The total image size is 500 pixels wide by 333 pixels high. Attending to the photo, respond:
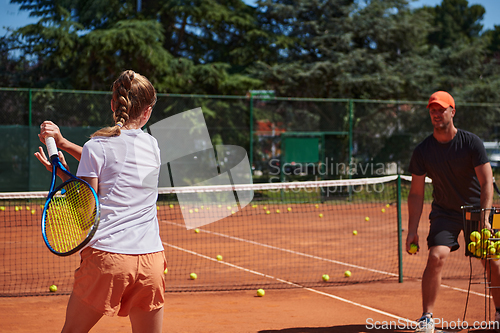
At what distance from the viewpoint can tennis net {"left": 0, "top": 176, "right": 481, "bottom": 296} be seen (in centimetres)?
584

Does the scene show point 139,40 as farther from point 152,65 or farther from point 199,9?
point 199,9

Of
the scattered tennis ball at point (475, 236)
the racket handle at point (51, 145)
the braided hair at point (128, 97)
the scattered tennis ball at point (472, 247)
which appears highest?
the braided hair at point (128, 97)

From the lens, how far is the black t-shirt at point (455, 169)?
378 centimetres

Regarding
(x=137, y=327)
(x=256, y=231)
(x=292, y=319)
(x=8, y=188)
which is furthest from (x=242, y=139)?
(x=137, y=327)

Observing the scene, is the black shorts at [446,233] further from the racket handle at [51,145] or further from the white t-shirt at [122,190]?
the racket handle at [51,145]

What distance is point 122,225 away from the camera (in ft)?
6.82

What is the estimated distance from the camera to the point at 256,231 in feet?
32.3

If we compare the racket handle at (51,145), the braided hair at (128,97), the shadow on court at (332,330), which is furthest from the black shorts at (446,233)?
the racket handle at (51,145)

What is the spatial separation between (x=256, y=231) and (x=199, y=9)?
11.3m

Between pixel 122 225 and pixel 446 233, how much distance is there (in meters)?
2.58

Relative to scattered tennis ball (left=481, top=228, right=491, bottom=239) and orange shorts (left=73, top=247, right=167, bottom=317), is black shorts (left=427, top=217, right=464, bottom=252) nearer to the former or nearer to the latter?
scattered tennis ball (left=481, top=228, right=491, bottom=239)

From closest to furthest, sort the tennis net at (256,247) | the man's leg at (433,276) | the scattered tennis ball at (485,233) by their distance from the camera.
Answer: the scattered tennis ball at (485,233)
the man's leg at (433,276)
the tennis net at (256,247)

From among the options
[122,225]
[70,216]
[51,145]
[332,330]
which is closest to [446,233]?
[332,330]

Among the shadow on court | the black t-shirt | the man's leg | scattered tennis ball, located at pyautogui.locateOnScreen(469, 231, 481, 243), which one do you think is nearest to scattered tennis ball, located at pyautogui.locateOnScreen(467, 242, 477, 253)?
scattered tennis ball, located at pyautogui.locateOnScreen(469, 231, 481, 243)
